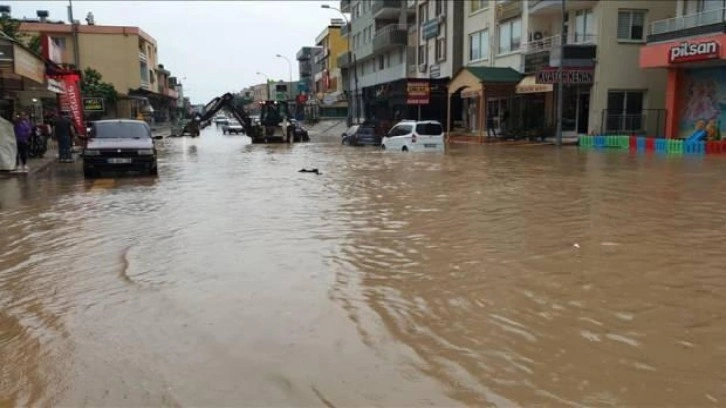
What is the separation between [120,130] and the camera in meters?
19.9

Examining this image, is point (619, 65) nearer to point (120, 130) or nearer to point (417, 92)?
point (417, 92)

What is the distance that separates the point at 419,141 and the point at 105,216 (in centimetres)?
1893

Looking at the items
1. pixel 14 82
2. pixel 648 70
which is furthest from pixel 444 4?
pixel 14 82

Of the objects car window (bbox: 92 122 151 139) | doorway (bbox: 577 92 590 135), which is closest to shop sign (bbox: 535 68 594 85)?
doorway (bbox: 577 92 590 135)

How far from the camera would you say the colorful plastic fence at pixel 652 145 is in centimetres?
2638

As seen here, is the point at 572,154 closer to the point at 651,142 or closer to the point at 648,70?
the point at 651,142

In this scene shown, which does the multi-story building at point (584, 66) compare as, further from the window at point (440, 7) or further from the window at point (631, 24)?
the window at point (440, 7)

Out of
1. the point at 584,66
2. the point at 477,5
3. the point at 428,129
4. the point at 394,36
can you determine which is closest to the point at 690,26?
the point at 584,66

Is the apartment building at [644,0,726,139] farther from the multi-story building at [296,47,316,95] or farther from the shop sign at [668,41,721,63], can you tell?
the multi-story building at [296,47,316,95]

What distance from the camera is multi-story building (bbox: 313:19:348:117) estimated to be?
3507 inches

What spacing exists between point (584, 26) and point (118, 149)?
25.9 metres

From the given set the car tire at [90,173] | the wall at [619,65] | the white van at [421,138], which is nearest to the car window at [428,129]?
the white van at [421,138]

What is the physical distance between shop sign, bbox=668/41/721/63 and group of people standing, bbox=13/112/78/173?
80.5 feet

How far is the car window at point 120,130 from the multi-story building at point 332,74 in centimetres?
6456
